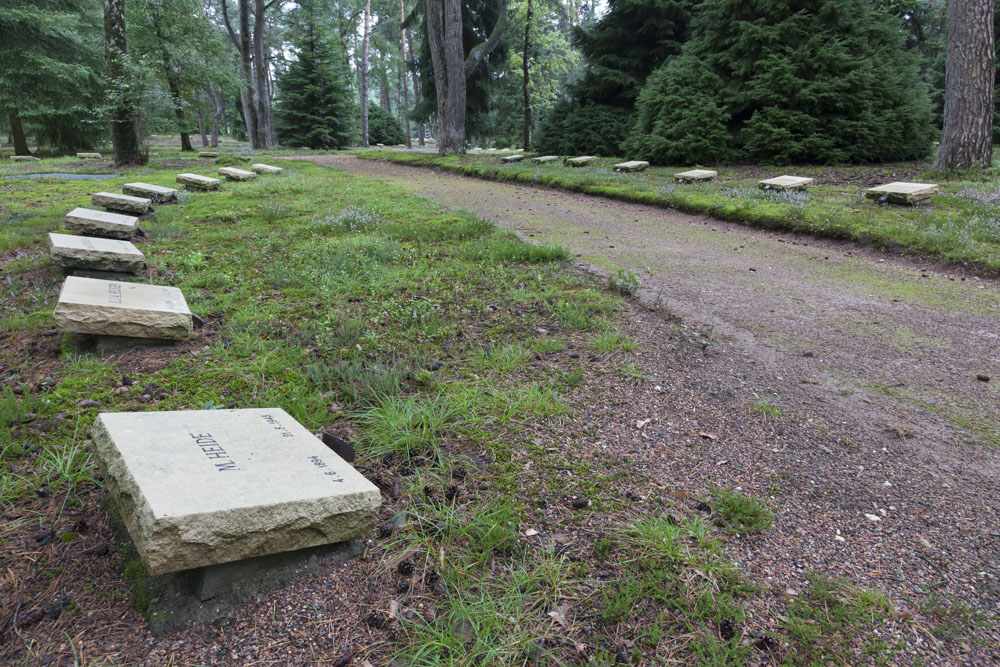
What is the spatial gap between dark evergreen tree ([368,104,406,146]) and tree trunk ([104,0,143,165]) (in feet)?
70.1

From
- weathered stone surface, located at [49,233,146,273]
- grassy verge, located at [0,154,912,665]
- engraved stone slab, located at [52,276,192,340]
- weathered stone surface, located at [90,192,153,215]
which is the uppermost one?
weathered stone surface, located at [90,192,153,215]

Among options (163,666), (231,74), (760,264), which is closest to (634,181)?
(760,264)

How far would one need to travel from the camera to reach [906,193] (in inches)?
278

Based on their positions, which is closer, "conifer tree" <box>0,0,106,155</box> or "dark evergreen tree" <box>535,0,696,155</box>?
"dark evergreen tree" <box>535,0,696,155</box>

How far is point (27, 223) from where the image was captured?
235 inches

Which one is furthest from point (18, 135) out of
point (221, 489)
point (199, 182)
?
point (221, 489)

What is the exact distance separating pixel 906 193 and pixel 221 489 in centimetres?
872

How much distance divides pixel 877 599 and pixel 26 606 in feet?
8.82

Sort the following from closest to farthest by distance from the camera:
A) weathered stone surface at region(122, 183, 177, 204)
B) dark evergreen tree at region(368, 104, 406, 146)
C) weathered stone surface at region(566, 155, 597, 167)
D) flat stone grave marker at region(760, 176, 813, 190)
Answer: weathered stone surface at region(122, 183, 177, 204) < flat stone grave marker at region(760, 176, 813, 190) < weathered stone surface at region(566, 155, 597, 167) < dark evergreen tree at region(368, 104, 406, 146)

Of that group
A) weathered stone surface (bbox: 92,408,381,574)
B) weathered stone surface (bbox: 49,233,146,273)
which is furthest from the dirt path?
weathered stone surface (bbox: 49,233,146,273)

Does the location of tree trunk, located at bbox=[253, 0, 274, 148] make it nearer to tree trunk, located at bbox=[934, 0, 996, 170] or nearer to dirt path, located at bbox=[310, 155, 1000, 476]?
dirt path, located at bbox=[310, 155, 1000, 476]

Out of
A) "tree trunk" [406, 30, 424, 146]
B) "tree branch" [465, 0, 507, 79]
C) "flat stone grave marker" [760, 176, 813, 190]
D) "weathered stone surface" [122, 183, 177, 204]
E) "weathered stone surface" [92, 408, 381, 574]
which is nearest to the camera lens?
"weathered stone surface" [92, 408, 381, 574]

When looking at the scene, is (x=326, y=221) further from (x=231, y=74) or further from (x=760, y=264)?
(x=231, y=74)

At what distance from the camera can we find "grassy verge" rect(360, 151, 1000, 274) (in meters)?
5.54
